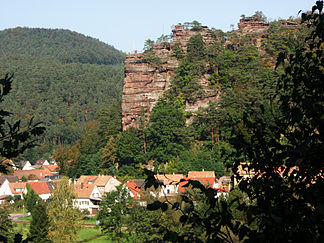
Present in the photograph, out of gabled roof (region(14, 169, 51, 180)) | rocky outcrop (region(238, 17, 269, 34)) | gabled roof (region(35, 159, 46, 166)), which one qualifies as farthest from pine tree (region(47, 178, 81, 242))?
gabled roof (region(35, 159, 46, 166))

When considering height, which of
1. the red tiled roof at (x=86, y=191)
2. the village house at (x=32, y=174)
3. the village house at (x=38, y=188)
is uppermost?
the red tiled roof at (x=86, y=191)

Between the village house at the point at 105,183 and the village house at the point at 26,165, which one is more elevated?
the village house at the point at 105,183

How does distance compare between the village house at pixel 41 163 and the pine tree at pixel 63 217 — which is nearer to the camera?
the pine tree at pixel 63 217

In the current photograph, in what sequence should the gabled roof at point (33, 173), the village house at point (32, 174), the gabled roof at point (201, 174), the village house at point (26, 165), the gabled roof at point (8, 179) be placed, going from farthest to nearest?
the village house at point (26, 165) → the gabled roof at point (33, 173) → the village house at point (32, 174) → the gabled roof at point (8, 179) → the gabled roof at point (201, 174)

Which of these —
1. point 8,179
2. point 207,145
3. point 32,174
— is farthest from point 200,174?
point 32,174

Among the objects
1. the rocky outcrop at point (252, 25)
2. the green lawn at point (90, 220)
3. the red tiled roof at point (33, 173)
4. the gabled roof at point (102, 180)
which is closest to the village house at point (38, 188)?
the gabled roof at point (102, 180)

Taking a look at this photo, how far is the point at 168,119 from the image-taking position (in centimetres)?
4856

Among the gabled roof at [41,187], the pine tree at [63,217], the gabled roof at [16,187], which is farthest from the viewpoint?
the gabled roof at [16,187]

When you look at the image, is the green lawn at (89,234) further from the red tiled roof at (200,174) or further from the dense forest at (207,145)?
the red tiled roof at (200,174)

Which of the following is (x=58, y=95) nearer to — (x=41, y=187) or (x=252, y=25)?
(x=41, y=187)

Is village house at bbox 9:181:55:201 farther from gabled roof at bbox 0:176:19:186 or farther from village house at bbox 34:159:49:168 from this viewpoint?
village house at bbox 34:159:49:168

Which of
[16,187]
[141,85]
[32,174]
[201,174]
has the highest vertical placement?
[141,85]

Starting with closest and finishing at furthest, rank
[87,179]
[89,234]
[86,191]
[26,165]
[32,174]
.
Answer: [89,234] → [86,191] → [87,179] → [32,174] → [26,165]

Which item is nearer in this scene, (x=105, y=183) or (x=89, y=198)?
(x=105, y=183)
